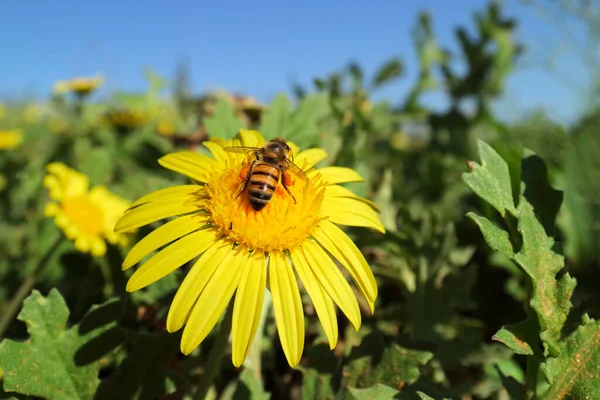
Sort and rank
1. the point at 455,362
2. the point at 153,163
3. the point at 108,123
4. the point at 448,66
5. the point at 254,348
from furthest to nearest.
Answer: the point at 108,123 → the point at 448,66 → the point at 153,163 → the point at 455,362 → the point at 254,348

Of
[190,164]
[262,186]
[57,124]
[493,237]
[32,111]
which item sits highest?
[32,111]

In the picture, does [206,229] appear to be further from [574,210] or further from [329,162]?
[574,210]

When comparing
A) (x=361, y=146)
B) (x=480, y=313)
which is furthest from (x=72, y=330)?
(x=480, y=313)

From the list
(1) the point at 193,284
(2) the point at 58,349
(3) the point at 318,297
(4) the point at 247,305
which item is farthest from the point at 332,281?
(2) the point at 58,349

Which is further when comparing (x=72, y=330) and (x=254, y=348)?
(x=254, y=348)

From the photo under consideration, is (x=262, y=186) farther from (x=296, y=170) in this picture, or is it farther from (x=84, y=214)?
(x=84, y=214)

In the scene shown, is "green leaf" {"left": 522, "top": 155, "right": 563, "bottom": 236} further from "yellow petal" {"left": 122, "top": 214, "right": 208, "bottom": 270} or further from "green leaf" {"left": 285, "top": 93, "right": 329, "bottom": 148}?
"yellow petal" {"left": 122, "top": 214, "right": 208, "bottom": 270}

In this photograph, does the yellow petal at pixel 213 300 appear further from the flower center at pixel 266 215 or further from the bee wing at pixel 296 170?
the bee wing at pixel 296 170
